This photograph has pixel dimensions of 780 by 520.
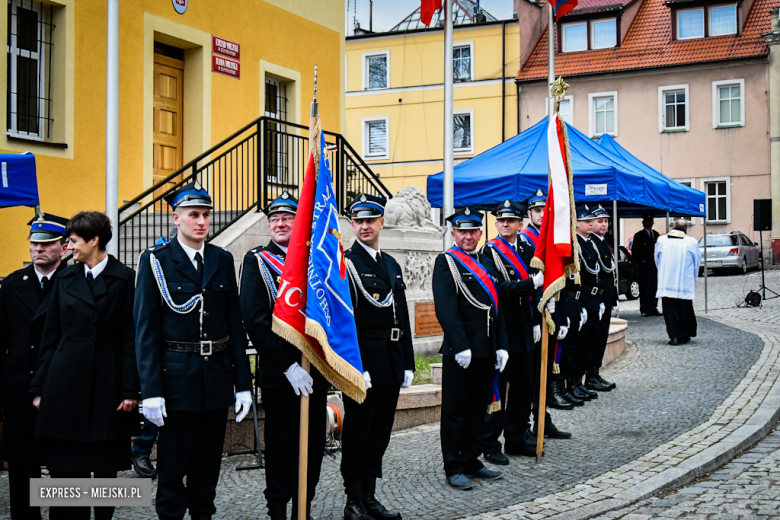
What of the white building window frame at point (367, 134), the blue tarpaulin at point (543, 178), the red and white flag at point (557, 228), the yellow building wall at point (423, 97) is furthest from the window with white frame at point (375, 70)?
the red and white flag at point (557, 228)

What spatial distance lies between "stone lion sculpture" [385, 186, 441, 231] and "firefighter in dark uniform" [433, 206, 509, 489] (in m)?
5.22

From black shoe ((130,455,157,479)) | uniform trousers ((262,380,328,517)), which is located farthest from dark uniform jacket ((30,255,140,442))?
black shoe ((130,455,157,479))

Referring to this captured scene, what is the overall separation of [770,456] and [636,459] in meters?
1.21

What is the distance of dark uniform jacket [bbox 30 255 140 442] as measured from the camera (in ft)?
15.1

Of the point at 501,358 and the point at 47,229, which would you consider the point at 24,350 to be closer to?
the point at 47,229

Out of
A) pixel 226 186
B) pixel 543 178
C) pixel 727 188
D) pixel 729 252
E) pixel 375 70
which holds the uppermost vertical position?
pixel 375 70

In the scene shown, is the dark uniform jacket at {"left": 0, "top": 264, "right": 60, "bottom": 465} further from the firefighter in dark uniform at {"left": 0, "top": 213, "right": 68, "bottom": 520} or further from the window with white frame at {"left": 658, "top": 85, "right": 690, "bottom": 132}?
the window with white frame at {"left": 658, "top": 85, "right": 690, "bottom": 132}

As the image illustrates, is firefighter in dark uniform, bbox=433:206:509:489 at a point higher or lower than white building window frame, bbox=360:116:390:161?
lower

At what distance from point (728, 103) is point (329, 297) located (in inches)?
1250

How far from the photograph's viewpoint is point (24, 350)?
17.0ft

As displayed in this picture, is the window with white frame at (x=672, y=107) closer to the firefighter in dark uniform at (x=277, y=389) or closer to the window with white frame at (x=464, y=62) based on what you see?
the window with white frame at (x=464, y=62)

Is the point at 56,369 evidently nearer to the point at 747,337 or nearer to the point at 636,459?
the point at 636,459

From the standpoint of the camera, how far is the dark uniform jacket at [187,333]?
457 cm

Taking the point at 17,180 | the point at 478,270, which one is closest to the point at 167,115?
the point at 17,180
